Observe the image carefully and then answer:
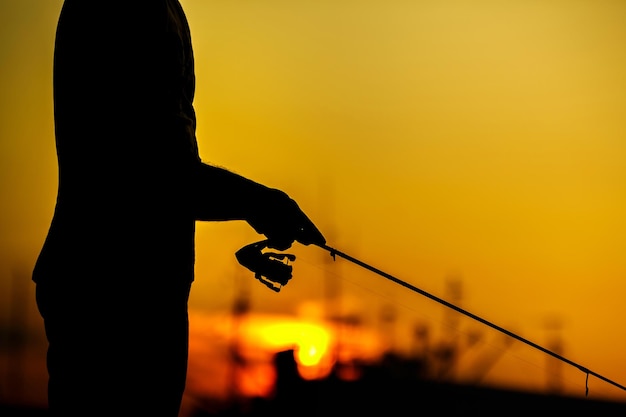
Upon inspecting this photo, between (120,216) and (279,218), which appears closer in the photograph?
(120,216)

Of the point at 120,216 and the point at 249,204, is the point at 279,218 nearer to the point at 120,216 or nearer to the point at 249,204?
the point at 249,204

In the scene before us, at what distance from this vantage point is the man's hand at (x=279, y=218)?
7.75 ft

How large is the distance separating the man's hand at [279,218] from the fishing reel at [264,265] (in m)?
0.20

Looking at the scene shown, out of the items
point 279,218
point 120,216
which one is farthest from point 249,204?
point 120,216

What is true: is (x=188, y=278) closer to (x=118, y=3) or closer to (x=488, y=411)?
(x=118, y=3)

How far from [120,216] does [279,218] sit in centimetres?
43

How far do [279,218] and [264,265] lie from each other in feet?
1.04

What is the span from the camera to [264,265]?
2641 millimetres

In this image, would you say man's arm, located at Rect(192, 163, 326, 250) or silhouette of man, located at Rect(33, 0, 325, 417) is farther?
man's arm, located at Rect(192, 163, 326, 250)

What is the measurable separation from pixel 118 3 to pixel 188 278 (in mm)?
767

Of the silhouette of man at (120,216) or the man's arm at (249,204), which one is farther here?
the man's arm at (249,204)

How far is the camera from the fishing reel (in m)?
2.63

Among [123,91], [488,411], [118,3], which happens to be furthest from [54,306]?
[488,411]

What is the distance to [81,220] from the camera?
7.41 feet
